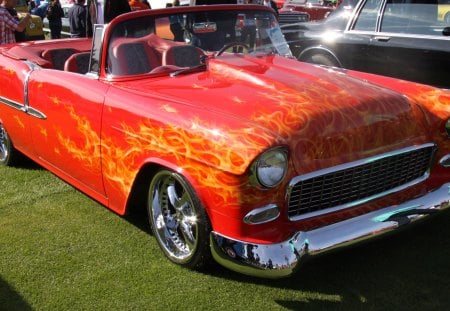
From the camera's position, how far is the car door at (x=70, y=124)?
337 centimetres

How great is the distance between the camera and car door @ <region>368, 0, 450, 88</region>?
5270 millimetres

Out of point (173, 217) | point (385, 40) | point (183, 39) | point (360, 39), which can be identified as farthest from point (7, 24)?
point (173, 217)

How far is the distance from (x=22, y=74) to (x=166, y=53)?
1.39 metres

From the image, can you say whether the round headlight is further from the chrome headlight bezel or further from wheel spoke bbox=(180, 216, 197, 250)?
wheel spoke bbox=(180, 216, 197, 250)

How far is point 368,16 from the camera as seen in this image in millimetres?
5953

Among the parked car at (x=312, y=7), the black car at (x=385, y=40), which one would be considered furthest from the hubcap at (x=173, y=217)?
the parked car at (x=312, y=7)

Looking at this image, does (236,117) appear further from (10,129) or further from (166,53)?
(10,129)

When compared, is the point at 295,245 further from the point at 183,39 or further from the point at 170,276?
the point at 183,39

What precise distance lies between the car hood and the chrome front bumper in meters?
0.34

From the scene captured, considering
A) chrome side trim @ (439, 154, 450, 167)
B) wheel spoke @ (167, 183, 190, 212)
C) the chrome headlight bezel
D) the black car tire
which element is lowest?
wheel spoke @ (167, 183, 190, 212)

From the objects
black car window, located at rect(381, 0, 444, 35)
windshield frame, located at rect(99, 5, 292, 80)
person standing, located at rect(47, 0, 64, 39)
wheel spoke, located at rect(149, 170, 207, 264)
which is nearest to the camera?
wheel spoke, located at rect(149, 170, 207, 264)

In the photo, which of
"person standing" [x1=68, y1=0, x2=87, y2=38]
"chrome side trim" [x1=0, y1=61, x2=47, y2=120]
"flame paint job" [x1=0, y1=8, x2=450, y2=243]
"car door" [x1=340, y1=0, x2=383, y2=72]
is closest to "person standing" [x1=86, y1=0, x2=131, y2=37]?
"person standing" [x1=68, y1=0, x2=87, y2=38]

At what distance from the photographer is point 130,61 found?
3.43 metres

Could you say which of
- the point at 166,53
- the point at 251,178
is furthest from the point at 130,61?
the point at 251,178
